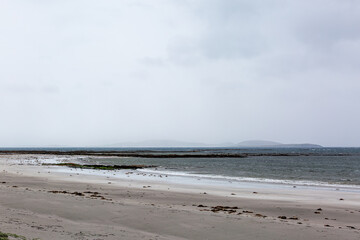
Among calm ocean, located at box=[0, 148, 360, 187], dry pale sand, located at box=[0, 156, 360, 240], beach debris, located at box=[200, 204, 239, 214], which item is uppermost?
dry pale sand, located at box=[0, 156, 360, 240]

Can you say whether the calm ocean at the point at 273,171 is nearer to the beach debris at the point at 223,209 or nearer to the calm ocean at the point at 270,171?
the calm ocean at the point at 270,171

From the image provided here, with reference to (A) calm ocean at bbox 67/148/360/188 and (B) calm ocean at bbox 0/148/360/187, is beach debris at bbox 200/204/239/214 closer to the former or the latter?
(B) calm ocean at bbox 0/148/360/187

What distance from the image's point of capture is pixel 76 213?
1239 cm

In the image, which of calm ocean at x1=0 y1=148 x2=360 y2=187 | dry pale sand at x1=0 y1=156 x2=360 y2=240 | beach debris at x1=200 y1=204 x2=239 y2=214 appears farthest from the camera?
calm ocean at x1=0 y1=148 x2=360 y2=187

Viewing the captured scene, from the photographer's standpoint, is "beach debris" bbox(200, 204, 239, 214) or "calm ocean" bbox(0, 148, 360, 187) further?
"calm ocean" bbox(0, 148, 360, 187)

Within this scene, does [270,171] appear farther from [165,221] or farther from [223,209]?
[165,221]

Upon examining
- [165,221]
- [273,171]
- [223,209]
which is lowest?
[273,171]

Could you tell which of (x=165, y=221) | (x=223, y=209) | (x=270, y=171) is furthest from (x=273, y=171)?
(x=165, y=221)

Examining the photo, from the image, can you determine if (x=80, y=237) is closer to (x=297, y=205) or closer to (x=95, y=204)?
(x=95, y=204)

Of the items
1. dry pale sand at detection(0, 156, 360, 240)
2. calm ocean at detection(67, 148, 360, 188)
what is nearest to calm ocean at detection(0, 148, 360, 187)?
calm ocean at detection(67, 148, 360, 188)

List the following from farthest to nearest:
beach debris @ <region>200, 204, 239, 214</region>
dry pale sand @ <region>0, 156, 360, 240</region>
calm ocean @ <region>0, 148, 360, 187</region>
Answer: calm ocean @ <region>0, 148, 360, 187</region> < beach debris @ <region>200, 204, 239, 214</region> < dry pale sand @ <region>0, 156, 360, 240</region>

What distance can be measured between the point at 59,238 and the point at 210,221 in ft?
17.9

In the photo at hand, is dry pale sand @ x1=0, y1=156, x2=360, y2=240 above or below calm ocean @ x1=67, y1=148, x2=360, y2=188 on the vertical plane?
above

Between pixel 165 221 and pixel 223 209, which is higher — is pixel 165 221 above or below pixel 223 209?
above
